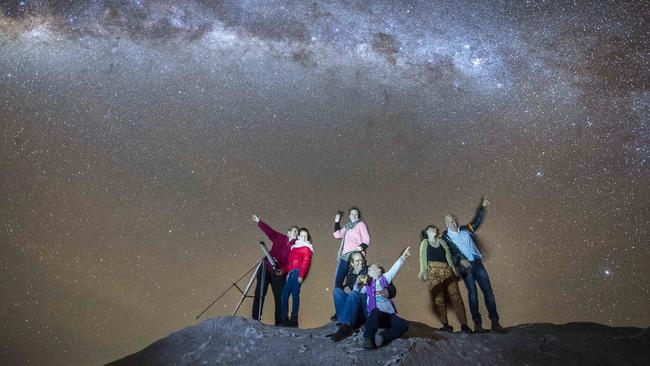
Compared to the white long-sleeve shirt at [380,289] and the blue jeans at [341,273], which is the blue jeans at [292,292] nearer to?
the blue jeans at [341,273]

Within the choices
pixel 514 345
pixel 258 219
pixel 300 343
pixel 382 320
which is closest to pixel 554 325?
pixel 514 345

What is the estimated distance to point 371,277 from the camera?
8430mm

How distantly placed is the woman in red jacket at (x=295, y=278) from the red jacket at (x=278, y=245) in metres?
0.32

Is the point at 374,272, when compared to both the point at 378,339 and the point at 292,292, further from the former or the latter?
the point at 292,292

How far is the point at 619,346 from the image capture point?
348 inches

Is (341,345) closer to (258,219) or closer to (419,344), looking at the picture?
(419,344)

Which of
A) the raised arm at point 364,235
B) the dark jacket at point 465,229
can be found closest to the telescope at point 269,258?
the raised arm at point 364,235

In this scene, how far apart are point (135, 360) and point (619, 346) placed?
30.3 ft

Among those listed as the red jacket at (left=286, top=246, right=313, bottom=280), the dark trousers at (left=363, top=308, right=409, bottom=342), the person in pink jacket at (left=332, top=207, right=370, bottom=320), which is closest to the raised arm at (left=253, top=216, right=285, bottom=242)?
the red jacket at (left=286, top=246, right=313, bottom=280)

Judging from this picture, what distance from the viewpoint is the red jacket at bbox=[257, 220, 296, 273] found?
35.3ft

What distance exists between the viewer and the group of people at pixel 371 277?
8211 mm

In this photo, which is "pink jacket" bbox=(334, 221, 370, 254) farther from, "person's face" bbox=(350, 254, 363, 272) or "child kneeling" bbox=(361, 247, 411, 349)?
"child kneeling" bbox=(361, 247, 411, 349)

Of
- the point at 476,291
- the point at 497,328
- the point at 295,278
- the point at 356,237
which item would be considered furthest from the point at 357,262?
the point at 497,328

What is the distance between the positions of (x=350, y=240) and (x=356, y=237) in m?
0.15
